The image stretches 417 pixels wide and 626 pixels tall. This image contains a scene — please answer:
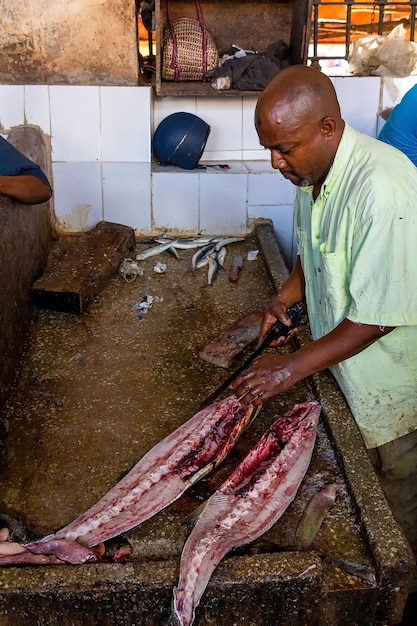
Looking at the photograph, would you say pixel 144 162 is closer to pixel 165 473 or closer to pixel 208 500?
pixel 165 473

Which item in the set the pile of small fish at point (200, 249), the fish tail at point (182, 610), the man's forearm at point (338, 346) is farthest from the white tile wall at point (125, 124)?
the fish tail at point (182, 610)

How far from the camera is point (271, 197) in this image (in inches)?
267

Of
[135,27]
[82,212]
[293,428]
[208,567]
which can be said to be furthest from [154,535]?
[135,27]

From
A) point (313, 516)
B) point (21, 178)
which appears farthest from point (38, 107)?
point (313, 516)

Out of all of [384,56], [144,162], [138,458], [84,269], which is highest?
[384,56]

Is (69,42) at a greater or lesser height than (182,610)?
greater

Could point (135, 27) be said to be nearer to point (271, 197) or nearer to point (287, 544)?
point (271, 197)

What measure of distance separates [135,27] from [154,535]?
16.3ft

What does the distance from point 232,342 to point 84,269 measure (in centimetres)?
163

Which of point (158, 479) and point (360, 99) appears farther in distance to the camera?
point (360, 99)

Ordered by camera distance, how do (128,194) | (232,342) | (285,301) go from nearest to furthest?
(285,301)
(232,342)
(128,194)

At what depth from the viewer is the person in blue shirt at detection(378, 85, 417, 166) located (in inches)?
188

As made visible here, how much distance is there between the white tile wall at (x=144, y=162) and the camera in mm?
6445

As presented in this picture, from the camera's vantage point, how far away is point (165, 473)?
121 inches
